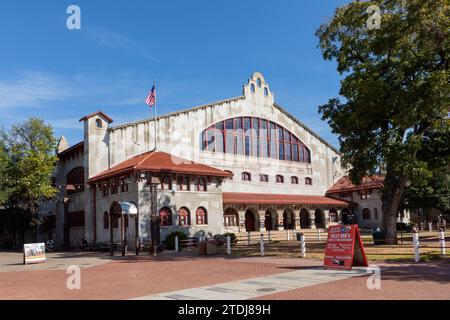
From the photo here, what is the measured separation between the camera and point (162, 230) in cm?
3344

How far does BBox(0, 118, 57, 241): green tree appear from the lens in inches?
1603

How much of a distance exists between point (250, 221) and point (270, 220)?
105 inches

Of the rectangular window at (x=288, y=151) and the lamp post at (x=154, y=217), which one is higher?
the rectangular window at (x=288, y=151)

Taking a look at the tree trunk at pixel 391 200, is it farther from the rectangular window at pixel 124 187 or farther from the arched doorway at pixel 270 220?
the arched doorway at pixel 270 220

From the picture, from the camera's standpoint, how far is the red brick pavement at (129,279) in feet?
43.9

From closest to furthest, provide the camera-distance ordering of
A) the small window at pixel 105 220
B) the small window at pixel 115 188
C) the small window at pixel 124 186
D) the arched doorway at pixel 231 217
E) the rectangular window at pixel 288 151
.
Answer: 1. the small window at pixel 124 186
2. the small window at pixel 115 188
3. the small window at pixel 105 220
4. the arched doorway at pixel 231 217
5. the rectangular window at pixel 288 151

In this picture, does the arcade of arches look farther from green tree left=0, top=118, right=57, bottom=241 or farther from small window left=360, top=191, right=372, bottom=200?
green tree left=0, top=118, right=57, bottom=241

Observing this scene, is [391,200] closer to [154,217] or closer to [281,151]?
[154,217]

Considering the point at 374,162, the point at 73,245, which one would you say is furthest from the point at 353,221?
the point at 73,245

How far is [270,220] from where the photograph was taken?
48.3 meters

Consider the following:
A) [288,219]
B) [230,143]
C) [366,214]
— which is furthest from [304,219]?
[230,143]

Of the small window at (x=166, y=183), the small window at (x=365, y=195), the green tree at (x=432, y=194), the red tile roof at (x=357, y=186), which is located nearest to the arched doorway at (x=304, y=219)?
the red tile roof at (x=357, y=186)

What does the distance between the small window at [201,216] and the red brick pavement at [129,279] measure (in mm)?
14559

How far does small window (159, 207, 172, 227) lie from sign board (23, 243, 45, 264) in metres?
9.73
